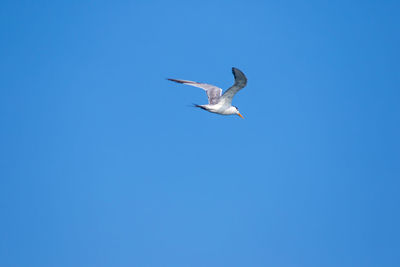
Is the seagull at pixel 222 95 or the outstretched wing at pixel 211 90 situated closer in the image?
the seagull at pixel 222 95

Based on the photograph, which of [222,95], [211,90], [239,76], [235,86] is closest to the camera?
[239,76]

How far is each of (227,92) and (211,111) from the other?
135 centimetres

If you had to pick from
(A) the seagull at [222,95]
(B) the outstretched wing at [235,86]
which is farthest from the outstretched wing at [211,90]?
(B) the outstretched wing at [235,86]

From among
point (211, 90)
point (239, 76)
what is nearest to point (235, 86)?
point (239, 76)

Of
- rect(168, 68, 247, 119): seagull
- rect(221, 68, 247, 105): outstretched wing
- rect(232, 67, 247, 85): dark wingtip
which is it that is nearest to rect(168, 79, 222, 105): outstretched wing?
rect(168, 68, 247, 119): seagull

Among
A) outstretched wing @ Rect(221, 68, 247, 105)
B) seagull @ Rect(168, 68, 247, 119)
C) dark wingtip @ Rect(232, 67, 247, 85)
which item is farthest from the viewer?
seagull @ Rect(168, 68, 247, 119)

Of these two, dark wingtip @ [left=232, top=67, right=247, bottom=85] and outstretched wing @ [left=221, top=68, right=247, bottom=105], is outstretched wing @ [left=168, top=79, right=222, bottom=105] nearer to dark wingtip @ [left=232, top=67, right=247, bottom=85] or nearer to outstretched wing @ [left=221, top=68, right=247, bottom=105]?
outstretched wing @ [left=221, top=68, right=247, bottom=105]

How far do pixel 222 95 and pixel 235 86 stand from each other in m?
1.25

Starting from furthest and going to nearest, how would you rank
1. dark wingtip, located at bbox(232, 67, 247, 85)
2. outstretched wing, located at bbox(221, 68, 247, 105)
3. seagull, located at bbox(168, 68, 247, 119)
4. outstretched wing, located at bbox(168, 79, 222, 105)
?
1. outstretched wing, located at bbox(168, 79, 222, 105)
2. seagull, located at bbox(168, 68, 247, 119)
3. outstretched wing, located at bbox(221, 68, 247, 105)
4. dark wingtip, located at bbox(232, 67, 247, 85)

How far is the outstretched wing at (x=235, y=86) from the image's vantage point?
20484mm

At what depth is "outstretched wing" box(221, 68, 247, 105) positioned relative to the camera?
2048cm

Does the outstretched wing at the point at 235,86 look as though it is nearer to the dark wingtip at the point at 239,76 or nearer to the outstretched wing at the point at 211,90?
the dark wingtip at the point at 239,76

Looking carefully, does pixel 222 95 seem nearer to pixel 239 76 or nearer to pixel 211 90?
pixel 211 90

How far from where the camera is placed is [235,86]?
21891 millimetres
